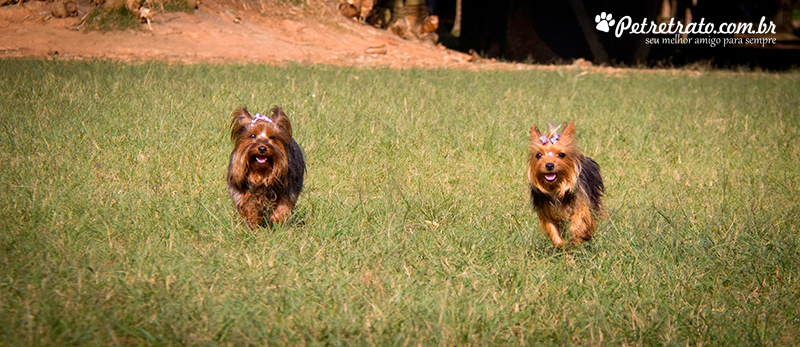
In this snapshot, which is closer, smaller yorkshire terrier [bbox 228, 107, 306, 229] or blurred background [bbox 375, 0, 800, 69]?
smaller yorkshire terrier [bbox 228, 107, 306, 229]

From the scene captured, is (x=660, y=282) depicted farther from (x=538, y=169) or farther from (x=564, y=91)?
(x=564, y=91)

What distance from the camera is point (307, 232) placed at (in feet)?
18.1

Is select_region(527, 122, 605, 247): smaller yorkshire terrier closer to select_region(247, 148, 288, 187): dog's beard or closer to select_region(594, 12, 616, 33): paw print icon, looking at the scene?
select_region(247, 148, 288, 187): dog's beard

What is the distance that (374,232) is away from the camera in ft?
18.7

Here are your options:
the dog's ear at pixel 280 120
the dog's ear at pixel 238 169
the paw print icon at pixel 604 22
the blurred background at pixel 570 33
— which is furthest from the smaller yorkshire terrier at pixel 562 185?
the paw print icon at pixel 604 22

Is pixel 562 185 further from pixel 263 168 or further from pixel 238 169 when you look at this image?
pixel 238 169

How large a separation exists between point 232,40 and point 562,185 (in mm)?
12877

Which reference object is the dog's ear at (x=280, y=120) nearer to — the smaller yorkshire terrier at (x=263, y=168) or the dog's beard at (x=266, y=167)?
the smaller yorkshire terrier at (x=263, y=168)

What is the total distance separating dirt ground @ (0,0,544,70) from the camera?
1462cm

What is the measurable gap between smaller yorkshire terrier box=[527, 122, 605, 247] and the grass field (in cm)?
23

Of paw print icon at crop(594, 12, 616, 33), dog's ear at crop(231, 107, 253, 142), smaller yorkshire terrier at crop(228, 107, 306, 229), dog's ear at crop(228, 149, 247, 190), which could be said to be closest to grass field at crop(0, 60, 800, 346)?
smaller yorkshire terrier at crop(228, 107, 306, 229)

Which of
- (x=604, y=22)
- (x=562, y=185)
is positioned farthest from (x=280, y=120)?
(x=604, y=22)

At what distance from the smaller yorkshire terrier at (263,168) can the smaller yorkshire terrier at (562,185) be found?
5.73 feet

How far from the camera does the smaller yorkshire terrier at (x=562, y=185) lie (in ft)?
16.5
